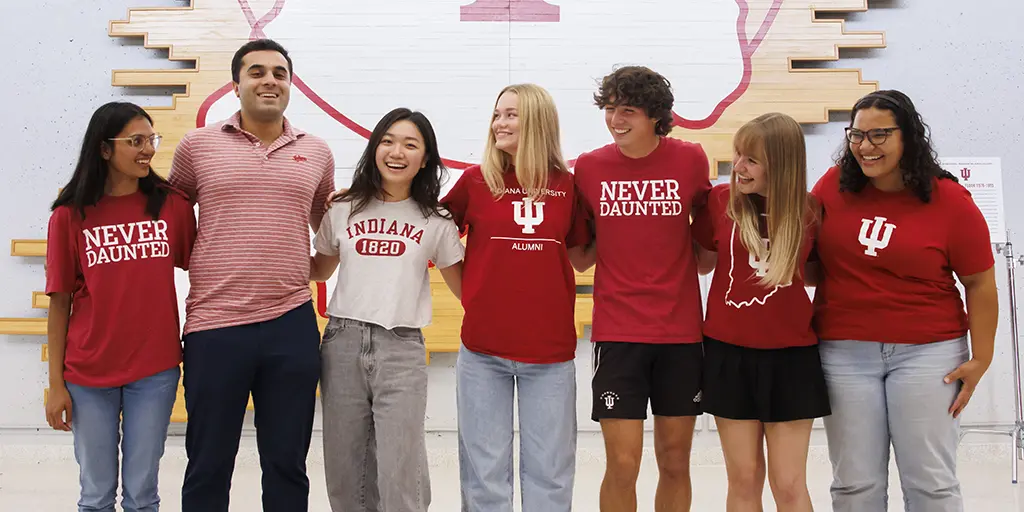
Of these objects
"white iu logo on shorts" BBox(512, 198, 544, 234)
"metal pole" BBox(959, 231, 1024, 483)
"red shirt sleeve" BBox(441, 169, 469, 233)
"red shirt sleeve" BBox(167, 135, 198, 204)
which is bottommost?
"metal pole" BBox(959, 231, 1024, 483)

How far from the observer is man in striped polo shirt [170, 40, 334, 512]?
6.15 feet

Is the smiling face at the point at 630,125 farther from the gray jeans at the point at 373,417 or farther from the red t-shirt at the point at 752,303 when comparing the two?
the gray jeans at the point at 373,417

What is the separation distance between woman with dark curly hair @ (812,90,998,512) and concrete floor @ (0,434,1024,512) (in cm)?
116

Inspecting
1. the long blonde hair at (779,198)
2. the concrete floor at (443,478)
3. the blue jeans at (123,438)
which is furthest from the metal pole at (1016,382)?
the blue jeans at (123,438)

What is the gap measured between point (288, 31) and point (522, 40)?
3.76 feet

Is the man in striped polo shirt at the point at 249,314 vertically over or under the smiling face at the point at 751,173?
under

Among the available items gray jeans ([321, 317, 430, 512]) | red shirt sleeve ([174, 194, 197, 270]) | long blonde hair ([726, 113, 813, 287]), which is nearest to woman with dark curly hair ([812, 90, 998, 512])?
long blonde hair ([726, 113, 813, 287])

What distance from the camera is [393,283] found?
6.35ft

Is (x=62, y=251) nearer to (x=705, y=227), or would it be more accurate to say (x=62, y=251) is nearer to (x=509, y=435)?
(x=509, y=435)

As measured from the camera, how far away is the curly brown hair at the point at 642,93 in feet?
6.53


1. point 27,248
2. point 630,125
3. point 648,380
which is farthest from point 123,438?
point 27,248

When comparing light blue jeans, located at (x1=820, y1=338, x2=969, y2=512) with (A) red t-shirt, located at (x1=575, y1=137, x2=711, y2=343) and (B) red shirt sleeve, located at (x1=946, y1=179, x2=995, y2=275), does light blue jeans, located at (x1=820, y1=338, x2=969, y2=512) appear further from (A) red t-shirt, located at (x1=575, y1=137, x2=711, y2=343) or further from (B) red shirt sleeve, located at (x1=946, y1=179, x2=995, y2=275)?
(A) red t-shirt, located at (x1=575, y1=137, x2=711, y2=343)

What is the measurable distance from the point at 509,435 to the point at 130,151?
125 cm

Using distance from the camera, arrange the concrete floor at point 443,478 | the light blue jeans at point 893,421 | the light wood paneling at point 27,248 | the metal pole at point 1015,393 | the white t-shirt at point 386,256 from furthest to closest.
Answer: the light wood paneling at point 27,248 → the metal pole at point 1015,393 → the concrete floor at point 443,478 → the white t-shirt at point 386,256 → the light blue jeans at point 893,421
